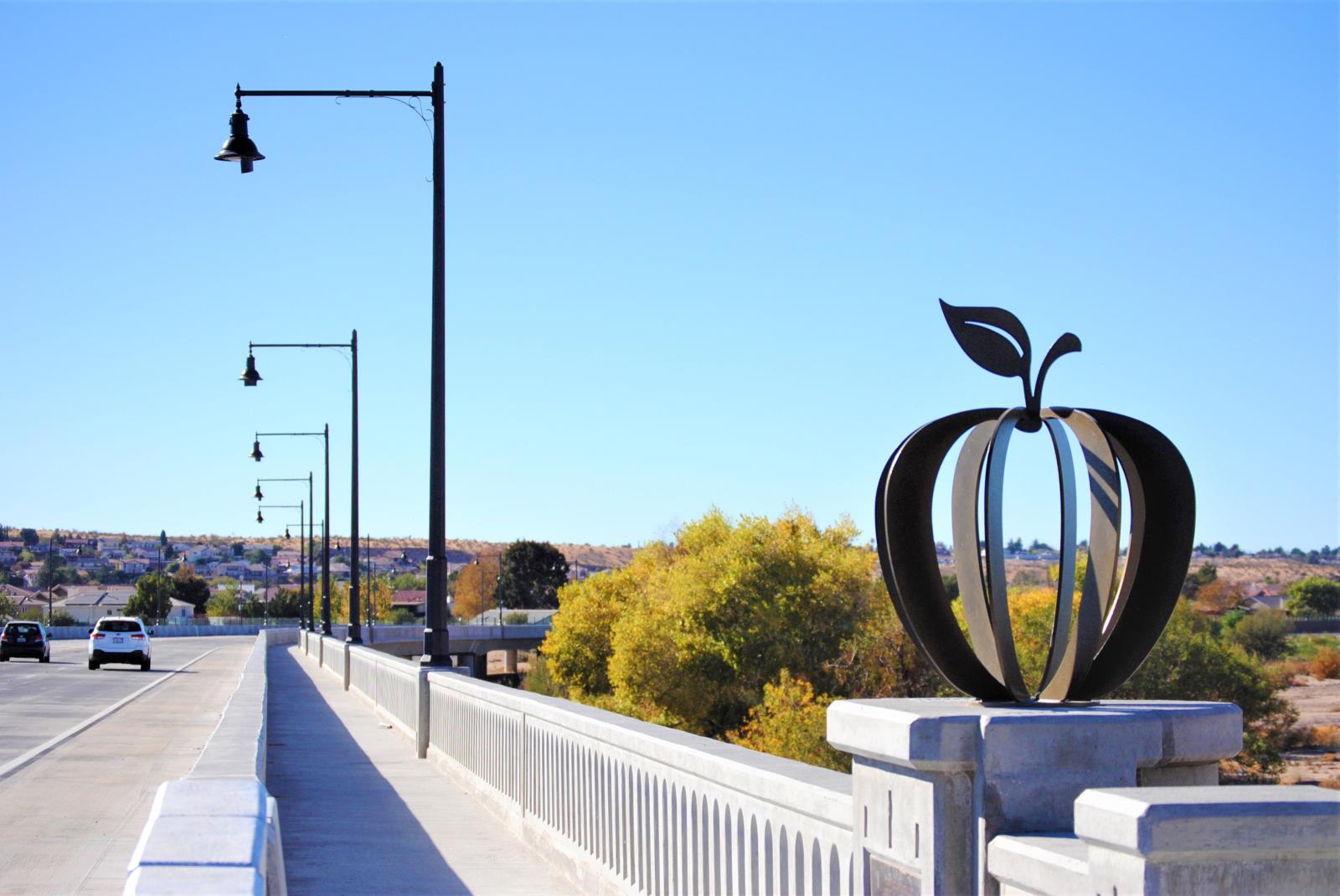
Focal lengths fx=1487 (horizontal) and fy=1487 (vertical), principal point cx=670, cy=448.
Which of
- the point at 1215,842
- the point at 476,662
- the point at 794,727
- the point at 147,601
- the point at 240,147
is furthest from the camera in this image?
the point at 147,601

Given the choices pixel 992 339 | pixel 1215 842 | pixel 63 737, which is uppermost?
pixel 992 339

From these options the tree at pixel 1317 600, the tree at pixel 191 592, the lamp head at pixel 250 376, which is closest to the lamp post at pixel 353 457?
the lamp head at pixel 250 376

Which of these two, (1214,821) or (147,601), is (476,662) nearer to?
(147,601)

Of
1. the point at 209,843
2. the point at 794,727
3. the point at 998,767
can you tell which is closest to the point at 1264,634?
the point at 794,727

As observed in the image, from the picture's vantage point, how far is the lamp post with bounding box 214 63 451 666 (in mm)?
18109

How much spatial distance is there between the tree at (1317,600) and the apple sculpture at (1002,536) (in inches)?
5322

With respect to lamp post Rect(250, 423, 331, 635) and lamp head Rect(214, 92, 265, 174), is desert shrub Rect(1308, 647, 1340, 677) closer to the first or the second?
lamp post Rect(250, 423, 331, 635)

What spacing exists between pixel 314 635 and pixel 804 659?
1797cm

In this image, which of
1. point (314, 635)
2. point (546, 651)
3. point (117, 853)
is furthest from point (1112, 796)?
point (546, 651)

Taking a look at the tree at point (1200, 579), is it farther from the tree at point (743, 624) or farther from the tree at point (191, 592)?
the tree at point (191, 592)

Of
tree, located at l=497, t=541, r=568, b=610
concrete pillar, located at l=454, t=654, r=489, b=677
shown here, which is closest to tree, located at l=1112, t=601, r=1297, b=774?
concrete pillar, located at l=454, t=654, r=489, b=677

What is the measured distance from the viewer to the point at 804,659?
182 ft

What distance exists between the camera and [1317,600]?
429ft

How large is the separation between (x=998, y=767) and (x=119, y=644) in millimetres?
48723
